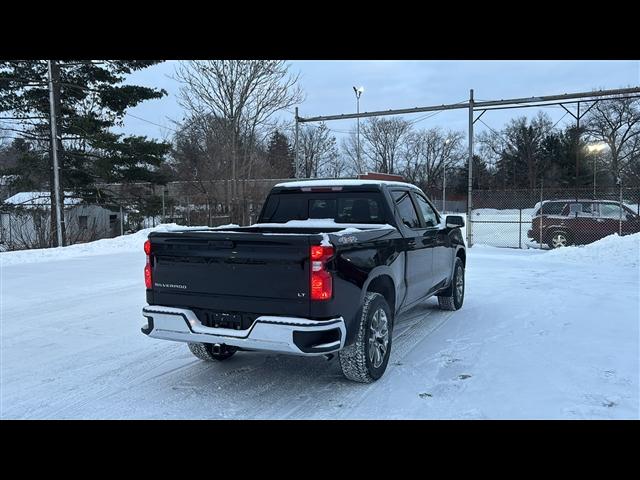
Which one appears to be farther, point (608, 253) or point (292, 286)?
point (608, 253)

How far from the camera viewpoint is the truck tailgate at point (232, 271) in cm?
407

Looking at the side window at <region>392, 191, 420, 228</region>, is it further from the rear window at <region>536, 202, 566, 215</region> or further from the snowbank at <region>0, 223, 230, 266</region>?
the rear window at <region>536, 202, 566, 215</region>

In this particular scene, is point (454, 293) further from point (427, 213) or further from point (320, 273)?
point (320, 273)

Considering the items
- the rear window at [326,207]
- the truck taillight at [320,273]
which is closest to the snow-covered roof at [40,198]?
the rear window at [326,207]

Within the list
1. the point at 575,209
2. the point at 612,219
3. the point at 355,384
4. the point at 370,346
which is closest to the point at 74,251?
the point at 355,384

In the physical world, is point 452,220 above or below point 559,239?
above

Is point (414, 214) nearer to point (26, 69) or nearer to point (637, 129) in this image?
point (26, 69)

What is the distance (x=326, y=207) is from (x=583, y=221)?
43.8ft

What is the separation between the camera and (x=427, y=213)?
7258mm

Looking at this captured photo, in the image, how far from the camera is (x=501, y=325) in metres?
6.98

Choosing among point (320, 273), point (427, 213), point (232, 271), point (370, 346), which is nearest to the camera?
point (320, 273)

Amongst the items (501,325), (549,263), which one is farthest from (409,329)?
(549,263)

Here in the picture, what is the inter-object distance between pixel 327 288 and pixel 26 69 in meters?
23.1

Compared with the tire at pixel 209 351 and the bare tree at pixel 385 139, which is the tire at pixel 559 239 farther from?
the bare tree at pixel 385 139
